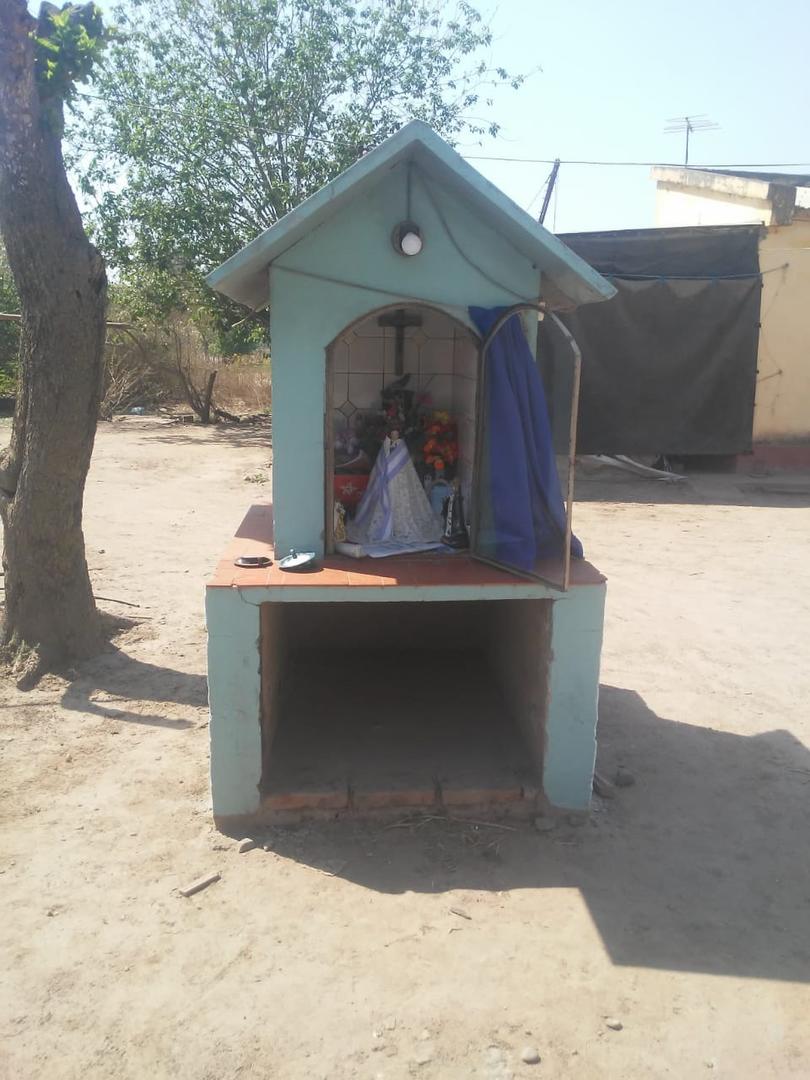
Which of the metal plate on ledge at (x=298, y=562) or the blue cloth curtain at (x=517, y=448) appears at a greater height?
the blue cloth curtain at (x=517, y=448)

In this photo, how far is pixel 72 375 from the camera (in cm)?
575

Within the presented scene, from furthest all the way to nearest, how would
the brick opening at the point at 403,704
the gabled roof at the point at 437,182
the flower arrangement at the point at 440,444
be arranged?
the flower arrangement at the point at 440,444 → the brick opening at the point at 403,704 → the gabled roof at the point at 437,182

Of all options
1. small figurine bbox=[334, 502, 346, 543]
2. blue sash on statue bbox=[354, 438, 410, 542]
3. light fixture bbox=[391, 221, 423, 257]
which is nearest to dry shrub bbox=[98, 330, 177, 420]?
blue sash on statue bbox=[354, 438, 410, 542]

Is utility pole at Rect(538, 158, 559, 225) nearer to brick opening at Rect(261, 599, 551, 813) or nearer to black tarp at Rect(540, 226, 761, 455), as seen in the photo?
black tarp at Rect(540, 226, 761, 455)

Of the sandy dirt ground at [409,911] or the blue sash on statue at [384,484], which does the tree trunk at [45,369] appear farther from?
the blue sash on statue at [384,484]

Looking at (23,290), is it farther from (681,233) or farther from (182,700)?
(681,233)

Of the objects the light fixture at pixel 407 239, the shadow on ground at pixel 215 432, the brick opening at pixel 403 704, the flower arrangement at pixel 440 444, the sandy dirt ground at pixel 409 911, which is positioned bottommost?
the sandy dirt ground at pixel 409 911

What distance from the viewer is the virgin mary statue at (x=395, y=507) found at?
191 inches

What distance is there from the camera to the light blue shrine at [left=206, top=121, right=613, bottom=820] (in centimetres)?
402

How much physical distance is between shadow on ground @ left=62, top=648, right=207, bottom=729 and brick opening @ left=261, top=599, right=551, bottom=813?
2.07ft

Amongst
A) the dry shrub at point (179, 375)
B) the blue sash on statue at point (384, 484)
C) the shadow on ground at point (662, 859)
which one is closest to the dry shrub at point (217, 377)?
the dry shrub at point (179, 375)

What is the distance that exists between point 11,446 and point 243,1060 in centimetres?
430

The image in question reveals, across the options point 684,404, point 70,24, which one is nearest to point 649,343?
point 684,404

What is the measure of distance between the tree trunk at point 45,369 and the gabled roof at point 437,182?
193 cm
